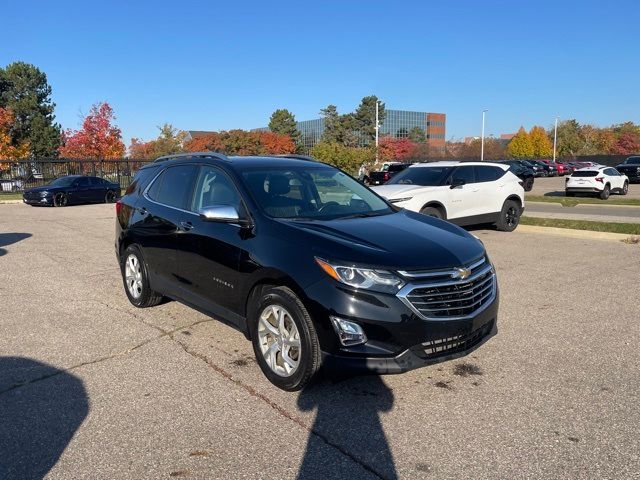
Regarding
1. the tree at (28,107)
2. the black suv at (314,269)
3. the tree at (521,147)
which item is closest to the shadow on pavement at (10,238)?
the black suv at (314,269)

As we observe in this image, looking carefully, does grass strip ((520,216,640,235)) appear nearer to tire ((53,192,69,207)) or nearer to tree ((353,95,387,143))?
tire ((53,192,69,207))

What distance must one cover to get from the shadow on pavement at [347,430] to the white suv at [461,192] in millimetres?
7050

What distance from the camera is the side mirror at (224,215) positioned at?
163 inches

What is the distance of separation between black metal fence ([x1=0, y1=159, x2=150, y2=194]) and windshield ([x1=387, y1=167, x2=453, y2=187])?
22112mm

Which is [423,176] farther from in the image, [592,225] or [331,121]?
[331,121]

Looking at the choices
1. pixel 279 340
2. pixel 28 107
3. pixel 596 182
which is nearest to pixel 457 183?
pixel 279 340

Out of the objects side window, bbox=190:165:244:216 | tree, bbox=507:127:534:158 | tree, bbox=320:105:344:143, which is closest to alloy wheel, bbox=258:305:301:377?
side window, bbox=190:165:244:216


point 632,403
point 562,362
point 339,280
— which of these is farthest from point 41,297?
point 632,403

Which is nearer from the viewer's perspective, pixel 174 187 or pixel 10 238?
pixel 174 187

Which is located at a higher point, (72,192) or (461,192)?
(461,192)

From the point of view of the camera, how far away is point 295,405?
12.0 ft

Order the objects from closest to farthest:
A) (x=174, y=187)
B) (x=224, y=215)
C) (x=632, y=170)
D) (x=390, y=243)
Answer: (x=390, y=243) < (x=224, y=215) < (x=174, y=187) < (x=632, y=170)

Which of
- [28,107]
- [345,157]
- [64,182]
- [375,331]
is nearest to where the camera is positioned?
[375,331]

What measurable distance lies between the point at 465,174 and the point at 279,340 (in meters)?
8.88
